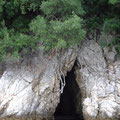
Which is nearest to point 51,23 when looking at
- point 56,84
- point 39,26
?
point 39,26

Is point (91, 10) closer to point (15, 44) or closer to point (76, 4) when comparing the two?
point (76, 4)

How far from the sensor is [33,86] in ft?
33.2

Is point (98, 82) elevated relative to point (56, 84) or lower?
elevated

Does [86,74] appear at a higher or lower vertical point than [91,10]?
lower

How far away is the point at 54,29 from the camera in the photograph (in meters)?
8.69

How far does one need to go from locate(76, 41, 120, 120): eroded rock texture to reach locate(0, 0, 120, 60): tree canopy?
2.89ft

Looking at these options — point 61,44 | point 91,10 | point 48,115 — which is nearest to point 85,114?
point 48,115

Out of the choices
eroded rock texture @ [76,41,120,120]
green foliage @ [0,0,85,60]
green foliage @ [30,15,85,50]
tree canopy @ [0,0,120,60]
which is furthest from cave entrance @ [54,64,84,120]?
green foliage @ [30,15,85,50]

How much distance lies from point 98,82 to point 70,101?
479 cm

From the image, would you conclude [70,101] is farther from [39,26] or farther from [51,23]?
[39,26]

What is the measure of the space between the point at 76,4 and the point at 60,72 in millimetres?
3252

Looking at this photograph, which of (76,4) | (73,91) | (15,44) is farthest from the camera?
(73,91)

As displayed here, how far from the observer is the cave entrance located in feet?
43.3

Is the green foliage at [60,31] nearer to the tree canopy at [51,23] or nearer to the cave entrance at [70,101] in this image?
the tree canopy at [51,23]
